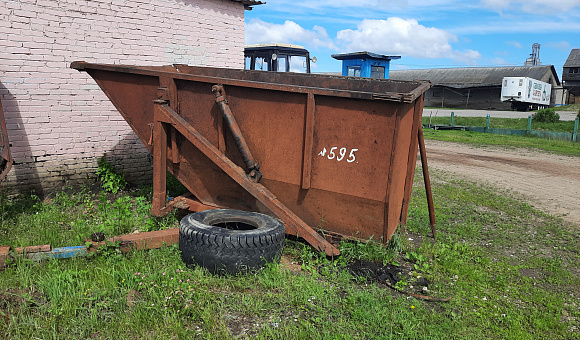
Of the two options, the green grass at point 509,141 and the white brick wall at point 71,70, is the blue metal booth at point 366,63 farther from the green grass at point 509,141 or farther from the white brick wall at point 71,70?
the white brick wall at point 71,70

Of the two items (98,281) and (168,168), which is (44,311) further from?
(168,168)

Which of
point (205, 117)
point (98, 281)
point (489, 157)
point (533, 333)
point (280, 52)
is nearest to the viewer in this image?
point (533, 333)

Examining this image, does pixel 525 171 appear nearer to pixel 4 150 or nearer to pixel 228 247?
pixel 228 247

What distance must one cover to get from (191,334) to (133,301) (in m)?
0.62

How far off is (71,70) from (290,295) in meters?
4.92

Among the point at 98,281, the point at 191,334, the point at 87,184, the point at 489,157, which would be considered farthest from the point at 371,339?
the point at 489,157

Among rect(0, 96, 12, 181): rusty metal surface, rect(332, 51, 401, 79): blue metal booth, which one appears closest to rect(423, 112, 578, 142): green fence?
rect(332, 51, 401, 79): blue metal booth

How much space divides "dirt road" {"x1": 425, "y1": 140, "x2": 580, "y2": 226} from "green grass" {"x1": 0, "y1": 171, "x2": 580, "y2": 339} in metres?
2.58

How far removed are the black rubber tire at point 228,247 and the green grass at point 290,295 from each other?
10 cm

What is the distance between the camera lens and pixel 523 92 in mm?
33844

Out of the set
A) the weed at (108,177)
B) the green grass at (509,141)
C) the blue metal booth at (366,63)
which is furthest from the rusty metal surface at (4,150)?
the blue metal booth at (366,63)

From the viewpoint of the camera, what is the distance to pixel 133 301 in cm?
319

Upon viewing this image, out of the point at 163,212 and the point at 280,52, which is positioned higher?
the point at 280,52

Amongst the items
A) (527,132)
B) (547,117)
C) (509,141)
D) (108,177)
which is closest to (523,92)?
(547,117)
